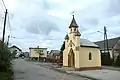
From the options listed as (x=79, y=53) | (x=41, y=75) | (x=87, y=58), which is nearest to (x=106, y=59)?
(x=87, y=58)

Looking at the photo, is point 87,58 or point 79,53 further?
point 87,58

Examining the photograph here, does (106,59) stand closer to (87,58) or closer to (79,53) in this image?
(87,58)

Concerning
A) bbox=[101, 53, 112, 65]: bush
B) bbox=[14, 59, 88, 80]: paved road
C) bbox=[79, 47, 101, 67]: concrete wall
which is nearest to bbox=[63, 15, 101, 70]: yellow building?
bbox=[79, 47, 101, 67]: concrete wall

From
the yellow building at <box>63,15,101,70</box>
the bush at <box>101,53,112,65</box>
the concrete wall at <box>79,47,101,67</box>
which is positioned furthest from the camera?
the bush at <box>101,53,112,65</box>

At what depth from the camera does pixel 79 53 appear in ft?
118

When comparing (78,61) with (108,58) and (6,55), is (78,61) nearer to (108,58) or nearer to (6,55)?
(6,55)

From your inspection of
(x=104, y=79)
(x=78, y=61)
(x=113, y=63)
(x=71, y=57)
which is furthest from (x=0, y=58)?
(x=113, y=63)

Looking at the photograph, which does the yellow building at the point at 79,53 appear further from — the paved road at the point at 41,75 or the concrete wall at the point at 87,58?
the paved road at the point at 41,75

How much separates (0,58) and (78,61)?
46.0 feet

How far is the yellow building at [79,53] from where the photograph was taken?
35.8 meters

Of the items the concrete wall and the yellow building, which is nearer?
the yellow building

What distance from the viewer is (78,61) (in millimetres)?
35344

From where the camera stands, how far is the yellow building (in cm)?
3581

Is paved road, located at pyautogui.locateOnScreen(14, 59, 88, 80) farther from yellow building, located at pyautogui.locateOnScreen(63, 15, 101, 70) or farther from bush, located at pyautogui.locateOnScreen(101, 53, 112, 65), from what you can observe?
bush, located at pyautogui.locateOnScreen(101, 53, 112, 65)
